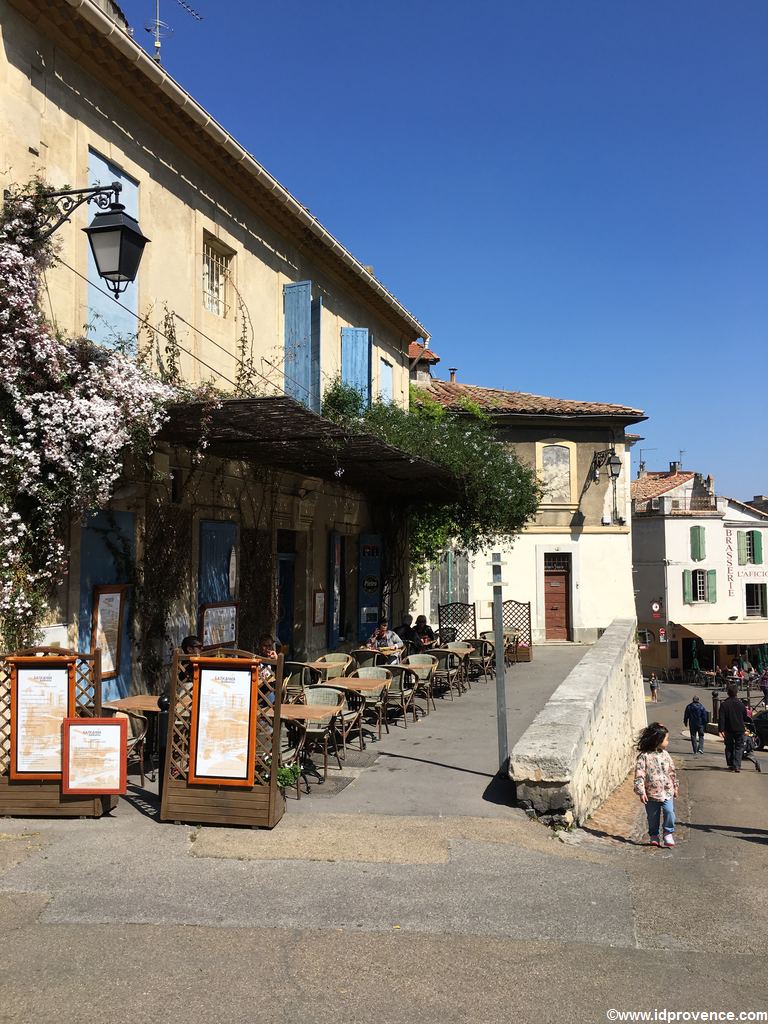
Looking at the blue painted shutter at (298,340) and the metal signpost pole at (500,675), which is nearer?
the metal signpost pole at (500,675)

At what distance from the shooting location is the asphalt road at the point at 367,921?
13.5 feet

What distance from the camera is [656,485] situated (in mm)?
43750

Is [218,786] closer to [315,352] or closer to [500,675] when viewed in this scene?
[500,675]

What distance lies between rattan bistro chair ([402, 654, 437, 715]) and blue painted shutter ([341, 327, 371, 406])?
477cm

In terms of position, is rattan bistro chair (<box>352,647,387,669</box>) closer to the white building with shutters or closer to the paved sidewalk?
the paved sidewalk

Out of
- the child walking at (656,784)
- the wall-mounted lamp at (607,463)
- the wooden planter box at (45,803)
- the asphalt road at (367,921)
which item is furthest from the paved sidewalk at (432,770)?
the wall-mounted lamp at (607,463)

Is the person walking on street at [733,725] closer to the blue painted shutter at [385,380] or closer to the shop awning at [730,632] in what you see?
the blue painted shutter at [385,380]

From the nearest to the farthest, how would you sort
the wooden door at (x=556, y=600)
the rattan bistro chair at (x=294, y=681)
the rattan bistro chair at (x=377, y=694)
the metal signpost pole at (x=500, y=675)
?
1. the metal signpost pole at (x=500, y=675)
2. the rattan bistro chair at (x=294, y=681)
3. the rattan bistro chair at (x=377, y=694)
4. the wooden door at (x=556, y=600)

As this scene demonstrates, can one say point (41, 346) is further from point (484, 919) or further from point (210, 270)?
point (484, 919)

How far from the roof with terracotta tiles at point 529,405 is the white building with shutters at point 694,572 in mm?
17416

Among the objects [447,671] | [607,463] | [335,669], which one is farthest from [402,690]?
[607,463]

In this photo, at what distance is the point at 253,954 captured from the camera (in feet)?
14.8

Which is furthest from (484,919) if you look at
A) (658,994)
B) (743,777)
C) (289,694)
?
(743,777)

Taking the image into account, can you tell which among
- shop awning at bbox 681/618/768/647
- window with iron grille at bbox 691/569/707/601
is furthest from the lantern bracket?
window with iron grille at bbox 691/569/707/601
